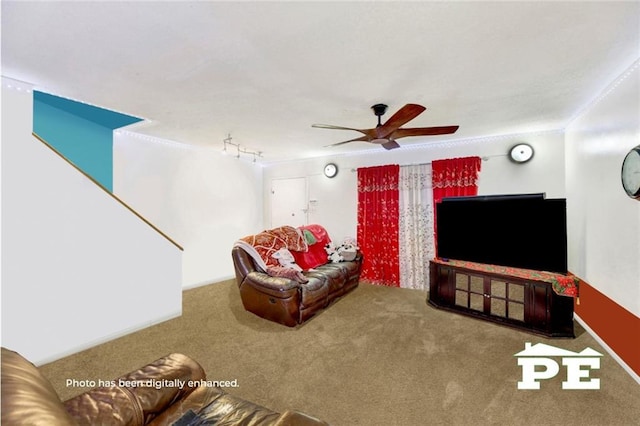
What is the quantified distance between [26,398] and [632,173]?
341cm

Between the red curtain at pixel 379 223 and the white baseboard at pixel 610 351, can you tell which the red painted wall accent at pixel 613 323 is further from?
the red curtain at pixel 379 223

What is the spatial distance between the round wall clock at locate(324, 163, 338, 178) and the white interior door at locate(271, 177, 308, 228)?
1.75 feet

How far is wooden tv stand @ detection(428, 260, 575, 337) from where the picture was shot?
104 inches

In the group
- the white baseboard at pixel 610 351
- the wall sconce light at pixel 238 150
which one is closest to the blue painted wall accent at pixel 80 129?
the wall sconce light at pixel 238 150

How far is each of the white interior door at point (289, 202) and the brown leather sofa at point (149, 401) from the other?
13.5 feet

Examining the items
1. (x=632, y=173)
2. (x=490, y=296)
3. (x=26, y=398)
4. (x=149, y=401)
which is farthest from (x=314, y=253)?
(x=26, y=398)

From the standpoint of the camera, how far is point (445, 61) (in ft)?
6.17

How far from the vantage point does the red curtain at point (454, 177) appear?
3773mm

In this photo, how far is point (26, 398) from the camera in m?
0.71

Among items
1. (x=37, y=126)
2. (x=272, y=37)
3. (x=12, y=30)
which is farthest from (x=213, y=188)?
(x=272, y=37)

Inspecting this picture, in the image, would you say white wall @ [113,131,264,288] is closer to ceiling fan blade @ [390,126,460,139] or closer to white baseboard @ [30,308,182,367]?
white baseboard @ [30,308,182,367]

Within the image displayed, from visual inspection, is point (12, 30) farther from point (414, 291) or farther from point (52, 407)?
point (414, 291)

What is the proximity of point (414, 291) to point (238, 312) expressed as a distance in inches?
104

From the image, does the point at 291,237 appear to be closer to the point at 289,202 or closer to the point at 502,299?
the point at 289,202
